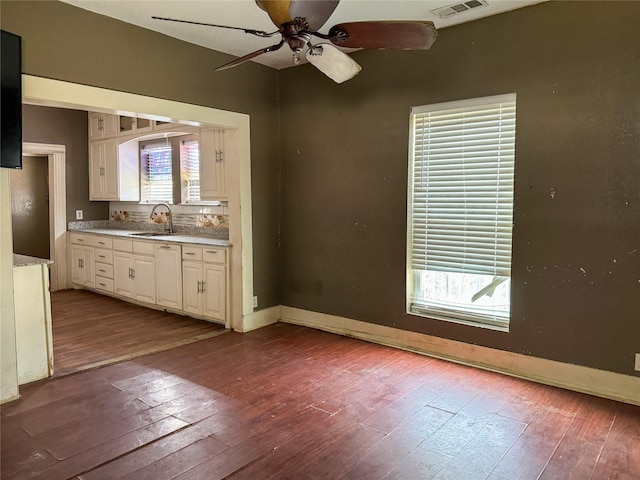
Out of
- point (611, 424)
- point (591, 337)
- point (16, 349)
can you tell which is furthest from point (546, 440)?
point (16, 349)

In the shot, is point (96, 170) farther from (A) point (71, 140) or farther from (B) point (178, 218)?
(B) point (178, 218)

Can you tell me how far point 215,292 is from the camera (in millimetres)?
4789

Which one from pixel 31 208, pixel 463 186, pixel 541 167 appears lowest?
pixel 31 208

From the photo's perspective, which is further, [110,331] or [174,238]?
[174,238]

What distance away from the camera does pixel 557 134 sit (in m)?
3.24

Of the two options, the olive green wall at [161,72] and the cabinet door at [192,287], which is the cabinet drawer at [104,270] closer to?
the cabinet door at [192,287]

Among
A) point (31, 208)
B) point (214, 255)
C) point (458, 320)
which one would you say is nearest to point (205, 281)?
point (214, 255)

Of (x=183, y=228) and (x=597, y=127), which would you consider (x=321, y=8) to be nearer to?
(x=597, y=127)

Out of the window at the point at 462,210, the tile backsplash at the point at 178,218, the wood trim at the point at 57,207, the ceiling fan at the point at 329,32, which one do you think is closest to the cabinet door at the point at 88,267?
the wood trim at the point at 57,207

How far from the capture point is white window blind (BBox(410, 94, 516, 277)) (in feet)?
11.6

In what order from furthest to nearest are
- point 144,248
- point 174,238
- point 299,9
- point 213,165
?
1. point 144,248
2. point 174,238
3. point 213,165
4. point 299,9

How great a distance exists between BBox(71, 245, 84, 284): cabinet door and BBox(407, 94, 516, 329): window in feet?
15.9

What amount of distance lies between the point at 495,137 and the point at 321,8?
2003mm

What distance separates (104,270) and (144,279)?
967 mm
